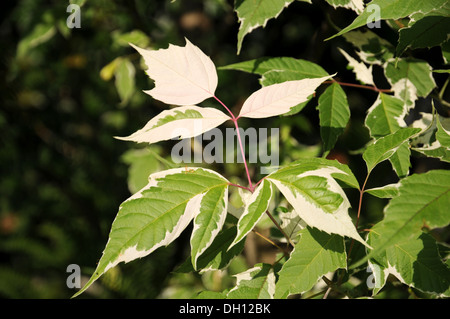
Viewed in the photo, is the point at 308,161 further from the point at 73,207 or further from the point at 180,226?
the point at 73,207

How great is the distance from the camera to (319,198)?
1.48 ft

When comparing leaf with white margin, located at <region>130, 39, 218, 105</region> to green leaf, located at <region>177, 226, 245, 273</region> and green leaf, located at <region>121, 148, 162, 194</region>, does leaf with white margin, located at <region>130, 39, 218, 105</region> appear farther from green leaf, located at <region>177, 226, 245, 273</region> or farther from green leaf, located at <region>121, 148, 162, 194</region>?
green leaf, located at <region>121, 148, 162, 194</region>

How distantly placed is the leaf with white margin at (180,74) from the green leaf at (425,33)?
244 mm

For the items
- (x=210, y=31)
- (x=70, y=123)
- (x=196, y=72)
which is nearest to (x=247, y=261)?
(x=210, y=31)

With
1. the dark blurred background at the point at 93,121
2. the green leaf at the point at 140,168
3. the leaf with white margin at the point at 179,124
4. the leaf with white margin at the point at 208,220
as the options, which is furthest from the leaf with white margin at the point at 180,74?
the green leaf at the point at 140,168

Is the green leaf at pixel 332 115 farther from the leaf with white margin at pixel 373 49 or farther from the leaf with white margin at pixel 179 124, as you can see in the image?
the leaf with white margin at pixel 179 124

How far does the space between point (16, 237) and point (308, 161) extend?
2.20 meters

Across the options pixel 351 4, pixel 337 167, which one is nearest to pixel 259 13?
pixel 351 4

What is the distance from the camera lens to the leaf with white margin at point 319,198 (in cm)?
43

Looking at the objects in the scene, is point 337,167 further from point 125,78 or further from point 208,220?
point 125,78

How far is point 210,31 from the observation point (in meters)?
1.45

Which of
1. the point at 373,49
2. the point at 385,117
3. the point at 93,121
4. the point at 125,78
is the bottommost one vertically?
the point at 385,117

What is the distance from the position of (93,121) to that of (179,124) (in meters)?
1.96

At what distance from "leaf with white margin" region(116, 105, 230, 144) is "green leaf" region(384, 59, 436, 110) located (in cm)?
31
